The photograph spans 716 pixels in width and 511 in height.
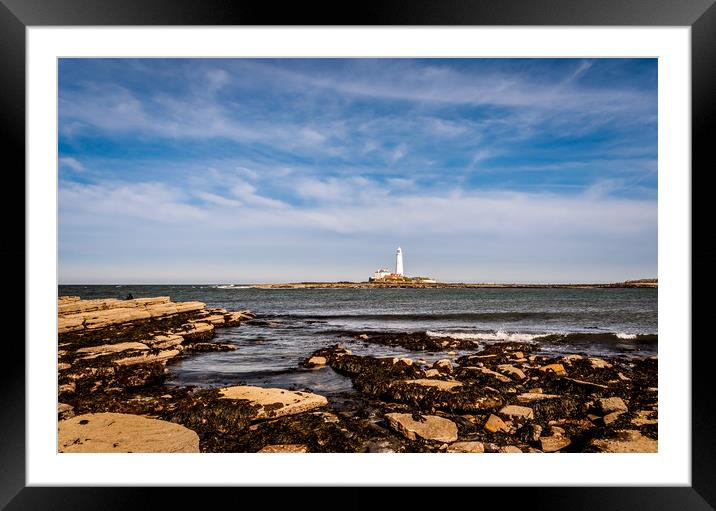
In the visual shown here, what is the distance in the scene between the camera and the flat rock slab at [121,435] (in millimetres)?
2396

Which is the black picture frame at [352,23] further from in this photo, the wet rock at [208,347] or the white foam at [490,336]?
the white foam at [490,336]

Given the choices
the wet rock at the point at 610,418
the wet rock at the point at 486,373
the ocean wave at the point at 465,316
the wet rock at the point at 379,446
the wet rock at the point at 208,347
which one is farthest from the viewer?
the ocean wave at the point at 465,316

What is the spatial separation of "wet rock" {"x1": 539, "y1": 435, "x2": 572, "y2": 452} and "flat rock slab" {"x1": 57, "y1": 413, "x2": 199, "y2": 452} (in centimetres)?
239

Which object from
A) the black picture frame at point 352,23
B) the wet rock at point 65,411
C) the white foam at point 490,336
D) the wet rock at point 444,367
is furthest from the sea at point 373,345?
the black picture frame at point 352,23

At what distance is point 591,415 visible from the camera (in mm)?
3098

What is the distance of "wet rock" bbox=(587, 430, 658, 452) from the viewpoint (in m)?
2.36

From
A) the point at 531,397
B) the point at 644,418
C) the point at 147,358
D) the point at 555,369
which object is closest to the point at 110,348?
the point at 147,358

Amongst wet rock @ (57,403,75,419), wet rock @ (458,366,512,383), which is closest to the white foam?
wet rock @ (458,366,512,383)

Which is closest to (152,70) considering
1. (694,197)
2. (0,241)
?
(0,241)

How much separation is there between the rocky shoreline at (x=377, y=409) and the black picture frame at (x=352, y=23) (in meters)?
0.81

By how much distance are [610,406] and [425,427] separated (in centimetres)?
184

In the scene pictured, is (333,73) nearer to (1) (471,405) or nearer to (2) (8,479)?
(1) (471,405)

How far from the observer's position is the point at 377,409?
324 centimetres

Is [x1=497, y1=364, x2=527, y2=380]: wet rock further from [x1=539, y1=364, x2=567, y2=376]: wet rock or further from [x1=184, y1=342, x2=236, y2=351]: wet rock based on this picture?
[x1=184, y1=342, x2=236, y2=351]: wet rock
